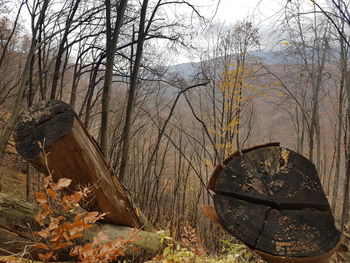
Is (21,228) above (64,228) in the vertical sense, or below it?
below

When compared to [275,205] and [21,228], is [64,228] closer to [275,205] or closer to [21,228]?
[275,205]

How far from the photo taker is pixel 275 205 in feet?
5.16

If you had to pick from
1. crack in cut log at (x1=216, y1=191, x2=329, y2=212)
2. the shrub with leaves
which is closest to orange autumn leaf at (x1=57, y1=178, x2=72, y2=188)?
the shrub with leaves

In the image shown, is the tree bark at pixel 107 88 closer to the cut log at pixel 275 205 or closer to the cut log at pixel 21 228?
the cut log at pixel 21 228

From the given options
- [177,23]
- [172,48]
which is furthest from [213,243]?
[177,23]

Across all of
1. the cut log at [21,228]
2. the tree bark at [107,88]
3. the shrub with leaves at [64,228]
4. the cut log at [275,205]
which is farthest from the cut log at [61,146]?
the cut log at [275,205]

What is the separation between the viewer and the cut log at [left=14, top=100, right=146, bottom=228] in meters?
2.02

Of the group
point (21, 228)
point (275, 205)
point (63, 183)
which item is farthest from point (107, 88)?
point (275, 205)

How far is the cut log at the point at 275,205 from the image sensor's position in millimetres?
1427

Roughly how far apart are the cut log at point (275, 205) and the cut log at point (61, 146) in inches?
43.8

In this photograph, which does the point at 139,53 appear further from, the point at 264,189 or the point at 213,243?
the point at 213,243

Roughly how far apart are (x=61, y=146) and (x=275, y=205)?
5.09 feet

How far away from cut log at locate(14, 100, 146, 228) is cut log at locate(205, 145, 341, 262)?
3.65 feet

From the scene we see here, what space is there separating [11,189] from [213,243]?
6.62 meters
